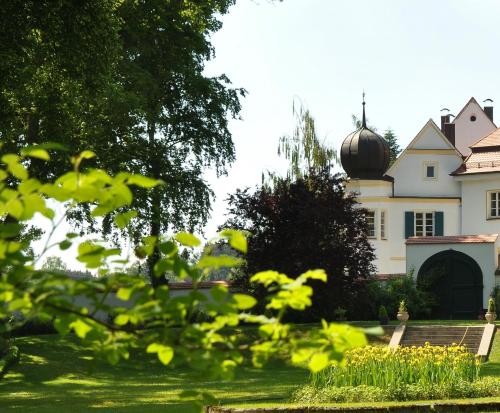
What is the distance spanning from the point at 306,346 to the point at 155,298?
534 mm

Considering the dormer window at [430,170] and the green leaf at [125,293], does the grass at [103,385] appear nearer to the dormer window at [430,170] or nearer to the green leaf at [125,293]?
the green leaf at [125,293]

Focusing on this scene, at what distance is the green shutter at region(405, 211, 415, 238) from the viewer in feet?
182

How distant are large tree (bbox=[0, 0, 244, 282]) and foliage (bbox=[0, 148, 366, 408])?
17.8m

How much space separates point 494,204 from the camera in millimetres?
53500

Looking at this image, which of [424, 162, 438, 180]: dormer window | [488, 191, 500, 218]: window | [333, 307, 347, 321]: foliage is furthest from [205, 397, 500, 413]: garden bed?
[424, 162, 438, 180]: dormer window

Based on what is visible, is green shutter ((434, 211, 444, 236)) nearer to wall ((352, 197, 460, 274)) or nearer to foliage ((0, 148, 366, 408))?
wall ((352, 197, 460, 274))

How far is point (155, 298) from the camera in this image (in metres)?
3.58

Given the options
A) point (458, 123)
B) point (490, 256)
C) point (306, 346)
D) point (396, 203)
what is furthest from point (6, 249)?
point (458, 123)

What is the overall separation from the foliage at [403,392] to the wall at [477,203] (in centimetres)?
3716

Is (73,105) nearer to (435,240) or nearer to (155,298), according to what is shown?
(435,240)

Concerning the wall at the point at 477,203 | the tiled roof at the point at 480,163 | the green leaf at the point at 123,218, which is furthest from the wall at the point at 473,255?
the green leaf at the point at 123,218

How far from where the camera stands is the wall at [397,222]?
54812mm

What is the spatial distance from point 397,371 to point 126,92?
1766cm

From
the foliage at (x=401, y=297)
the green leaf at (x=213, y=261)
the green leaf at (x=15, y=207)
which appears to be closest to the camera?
the green leaf at (x=15, y=207)
